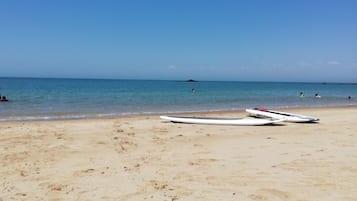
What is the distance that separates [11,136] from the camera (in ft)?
35.0

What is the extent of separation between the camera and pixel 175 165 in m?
7.26

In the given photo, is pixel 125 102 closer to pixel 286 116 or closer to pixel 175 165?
pixel 286 116

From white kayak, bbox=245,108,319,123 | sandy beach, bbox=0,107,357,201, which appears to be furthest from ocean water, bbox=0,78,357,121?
sandy beach, bbox=0,107,357,201

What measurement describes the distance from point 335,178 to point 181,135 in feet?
19.5

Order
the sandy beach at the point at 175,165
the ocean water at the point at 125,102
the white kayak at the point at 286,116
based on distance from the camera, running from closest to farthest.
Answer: the sandy beach at the point at 175,165
the white kayak at the point at 286,116
the ocean water at the point at 125,102

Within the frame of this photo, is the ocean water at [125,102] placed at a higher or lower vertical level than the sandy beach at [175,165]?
lower

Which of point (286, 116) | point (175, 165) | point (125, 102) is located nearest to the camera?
point (175, 165)

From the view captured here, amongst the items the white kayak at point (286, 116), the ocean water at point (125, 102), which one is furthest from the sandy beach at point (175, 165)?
the ocean water at point (125, 102)

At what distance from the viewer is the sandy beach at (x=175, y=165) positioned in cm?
552

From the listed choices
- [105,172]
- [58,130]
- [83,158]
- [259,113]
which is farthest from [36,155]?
[259,113]

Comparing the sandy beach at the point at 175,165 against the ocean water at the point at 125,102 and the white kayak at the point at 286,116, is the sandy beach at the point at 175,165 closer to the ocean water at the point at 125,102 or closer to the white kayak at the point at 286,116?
the white kayak at the point at 286,116

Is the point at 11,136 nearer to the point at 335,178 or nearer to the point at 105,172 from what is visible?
the point at 105,172

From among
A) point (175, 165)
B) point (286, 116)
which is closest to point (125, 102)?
point (286, 116)

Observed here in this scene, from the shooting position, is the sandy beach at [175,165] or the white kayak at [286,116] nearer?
the sandy beach at [175,165]
